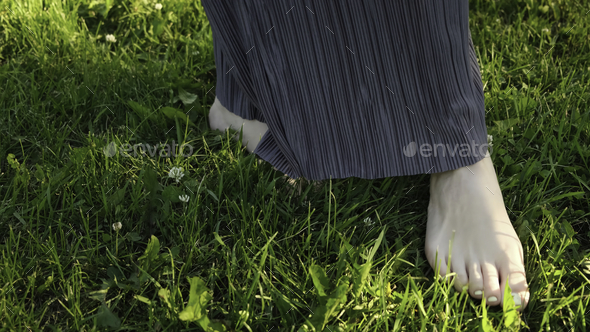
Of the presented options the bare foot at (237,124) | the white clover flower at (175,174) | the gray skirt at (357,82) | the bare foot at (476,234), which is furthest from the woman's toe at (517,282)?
the white clover flower at (175,174)

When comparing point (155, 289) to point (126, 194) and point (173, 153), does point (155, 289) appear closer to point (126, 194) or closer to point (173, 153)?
point (126, 194)

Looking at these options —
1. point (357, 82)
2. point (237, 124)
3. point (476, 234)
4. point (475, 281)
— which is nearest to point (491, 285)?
point (475, 281)

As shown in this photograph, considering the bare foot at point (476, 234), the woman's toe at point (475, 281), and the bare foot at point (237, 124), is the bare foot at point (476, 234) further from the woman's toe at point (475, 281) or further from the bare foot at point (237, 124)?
the bare foot at point (237, 124)

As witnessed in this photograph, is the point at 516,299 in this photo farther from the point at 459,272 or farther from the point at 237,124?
the point at 237,124

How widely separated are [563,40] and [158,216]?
172 cm

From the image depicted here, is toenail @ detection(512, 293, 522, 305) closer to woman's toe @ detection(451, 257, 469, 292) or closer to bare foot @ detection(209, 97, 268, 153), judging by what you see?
woman's toe @ detection(451, 257, 469, 292)

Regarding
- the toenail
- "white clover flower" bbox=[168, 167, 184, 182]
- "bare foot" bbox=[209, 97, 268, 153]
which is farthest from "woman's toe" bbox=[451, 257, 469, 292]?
"white clover flower" bbox=[168, 167, 184, 182]

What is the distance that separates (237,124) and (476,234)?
763 mm

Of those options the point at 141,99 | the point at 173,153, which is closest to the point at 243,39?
the point at 173,153

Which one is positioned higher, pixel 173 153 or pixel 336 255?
pixel 173 153

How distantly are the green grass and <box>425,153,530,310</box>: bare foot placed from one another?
0.05 metres

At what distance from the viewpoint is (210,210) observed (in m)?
1.31

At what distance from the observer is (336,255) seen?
1268 mm

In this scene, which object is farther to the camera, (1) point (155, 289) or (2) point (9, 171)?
(2) point (9, 171)
